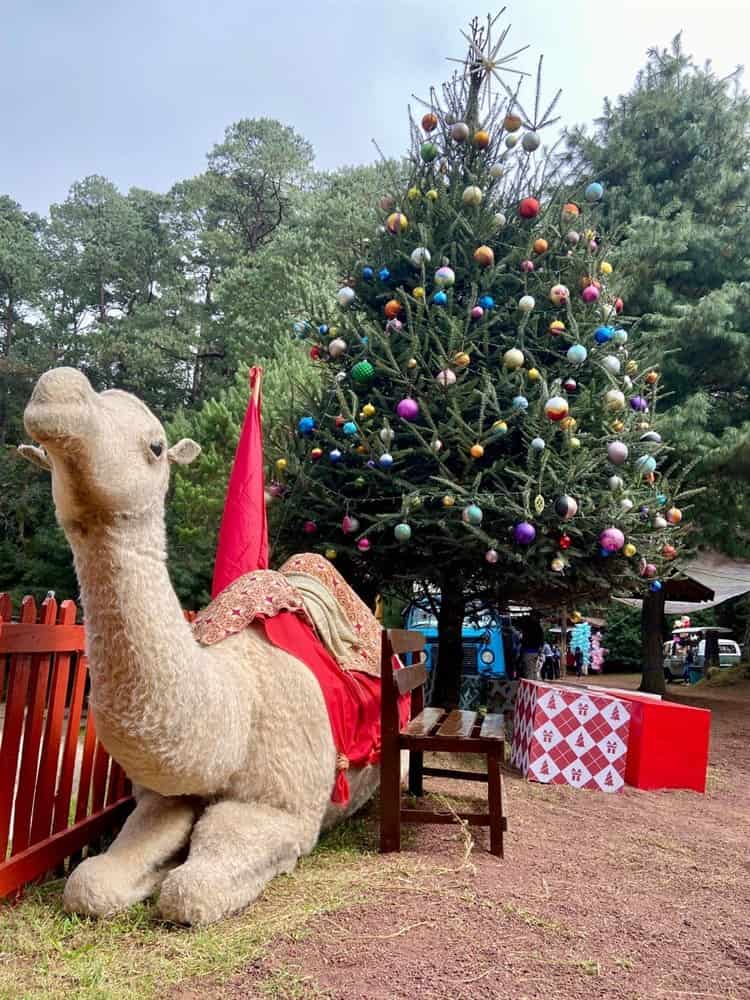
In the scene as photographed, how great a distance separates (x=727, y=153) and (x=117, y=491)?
46.1ft

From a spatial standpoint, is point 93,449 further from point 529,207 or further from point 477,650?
point 477,650

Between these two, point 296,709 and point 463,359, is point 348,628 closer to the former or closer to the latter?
point 296,709

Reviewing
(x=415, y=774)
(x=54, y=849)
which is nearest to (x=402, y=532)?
(x=415, y=774)

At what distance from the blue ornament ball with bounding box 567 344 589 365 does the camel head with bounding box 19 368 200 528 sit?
14.9ft

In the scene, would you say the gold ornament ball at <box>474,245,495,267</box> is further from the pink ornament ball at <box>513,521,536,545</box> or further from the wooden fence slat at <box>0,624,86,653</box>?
the wooden fence slat at <box>0,624,86,653</box>

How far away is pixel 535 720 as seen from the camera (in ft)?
20.6

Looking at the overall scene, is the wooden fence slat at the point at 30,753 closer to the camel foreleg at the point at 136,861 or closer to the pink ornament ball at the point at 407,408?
the camel foreleg at the point at 136,861

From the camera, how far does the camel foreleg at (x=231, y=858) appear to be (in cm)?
288

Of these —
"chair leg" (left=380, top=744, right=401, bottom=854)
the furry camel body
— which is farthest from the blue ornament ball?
the furry camel body

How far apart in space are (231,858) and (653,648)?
12411 mm

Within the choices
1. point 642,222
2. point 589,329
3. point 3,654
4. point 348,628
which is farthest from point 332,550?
point 642,222

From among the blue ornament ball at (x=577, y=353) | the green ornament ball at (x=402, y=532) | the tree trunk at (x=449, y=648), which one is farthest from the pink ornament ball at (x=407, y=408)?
the tree trunk at (x=449, y=648)

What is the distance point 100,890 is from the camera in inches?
116

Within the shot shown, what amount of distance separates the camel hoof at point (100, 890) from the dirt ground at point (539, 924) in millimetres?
573
